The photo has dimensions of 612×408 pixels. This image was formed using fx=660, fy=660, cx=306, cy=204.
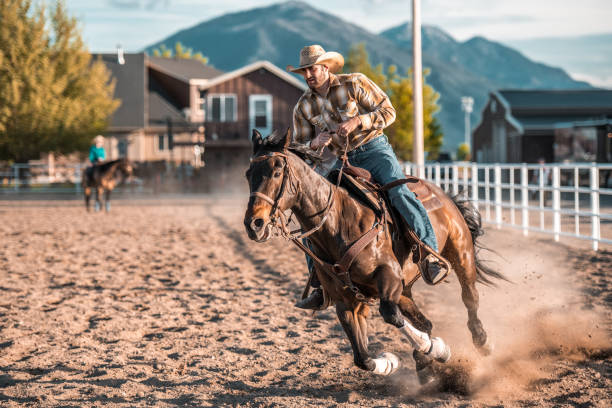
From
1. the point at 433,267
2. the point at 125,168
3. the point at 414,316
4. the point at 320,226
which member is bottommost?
the point at 414,316

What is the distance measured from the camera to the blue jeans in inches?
184

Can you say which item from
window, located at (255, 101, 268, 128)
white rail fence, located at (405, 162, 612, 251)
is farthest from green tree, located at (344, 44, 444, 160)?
white rail fence, located at (405, 162, 612, 251)

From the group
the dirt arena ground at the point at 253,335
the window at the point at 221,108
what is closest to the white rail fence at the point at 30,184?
the window at the point at 221,108

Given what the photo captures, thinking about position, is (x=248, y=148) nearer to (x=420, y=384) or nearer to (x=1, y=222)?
(x=1, y=222)

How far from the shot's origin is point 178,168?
31.9 m

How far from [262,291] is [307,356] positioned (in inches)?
112

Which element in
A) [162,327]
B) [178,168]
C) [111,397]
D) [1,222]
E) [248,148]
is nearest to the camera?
[111,397]

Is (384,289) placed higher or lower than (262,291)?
higher

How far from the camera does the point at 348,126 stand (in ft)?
14.2

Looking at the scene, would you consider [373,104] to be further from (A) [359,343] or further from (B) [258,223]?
(A) [359,343]

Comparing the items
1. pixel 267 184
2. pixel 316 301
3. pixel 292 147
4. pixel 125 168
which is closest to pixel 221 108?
pixel 125 168

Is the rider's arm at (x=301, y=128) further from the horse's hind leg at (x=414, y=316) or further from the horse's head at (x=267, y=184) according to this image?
the horse's hind leg at (x=414, y=316)

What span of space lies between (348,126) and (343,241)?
75 cm

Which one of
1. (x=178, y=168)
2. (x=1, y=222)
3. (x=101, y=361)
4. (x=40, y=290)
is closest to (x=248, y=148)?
(x=178, y=168)
